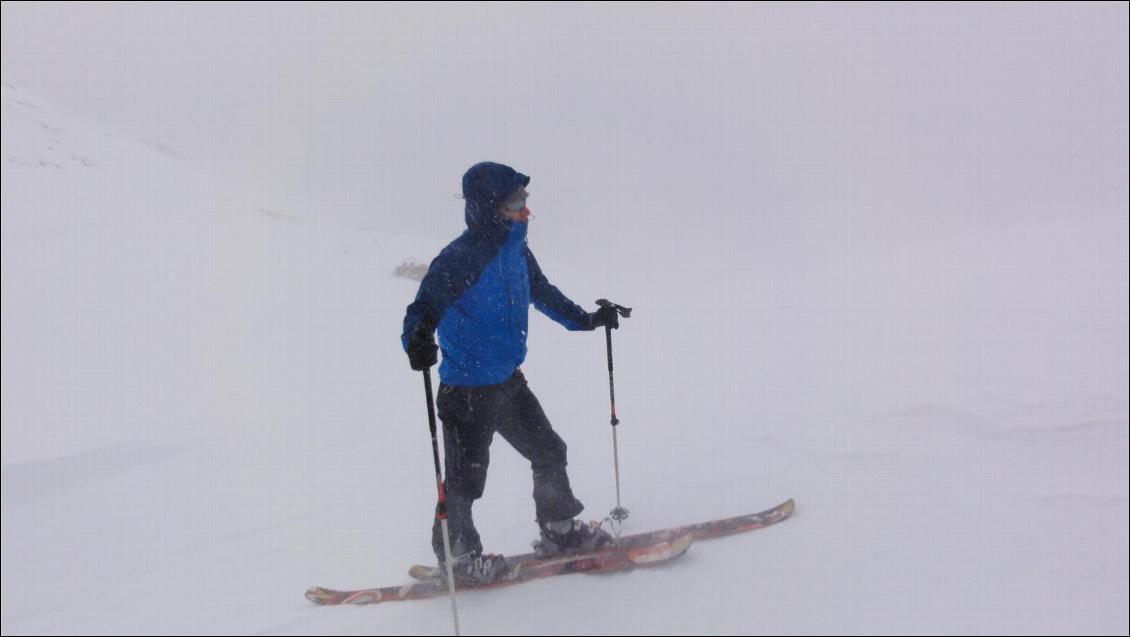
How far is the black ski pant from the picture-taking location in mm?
3750

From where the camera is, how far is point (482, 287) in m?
3.62

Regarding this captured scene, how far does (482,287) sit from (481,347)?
32 cm

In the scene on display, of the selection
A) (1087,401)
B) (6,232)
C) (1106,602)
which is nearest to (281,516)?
(1106,602)

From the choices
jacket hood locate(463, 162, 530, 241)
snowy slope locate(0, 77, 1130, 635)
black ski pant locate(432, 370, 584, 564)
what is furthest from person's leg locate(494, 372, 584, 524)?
jacket hood locate(463, 162, 530, 241)

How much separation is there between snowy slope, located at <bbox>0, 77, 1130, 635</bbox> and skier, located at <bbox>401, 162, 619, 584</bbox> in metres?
0.47

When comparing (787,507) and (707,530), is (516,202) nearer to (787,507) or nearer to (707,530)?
(707,530)

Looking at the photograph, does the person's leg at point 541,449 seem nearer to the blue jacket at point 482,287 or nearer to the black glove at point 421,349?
the blue jacket at point 482,287

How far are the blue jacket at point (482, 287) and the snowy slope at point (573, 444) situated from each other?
121 cm

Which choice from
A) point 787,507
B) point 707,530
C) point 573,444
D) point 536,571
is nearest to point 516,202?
point 536,571

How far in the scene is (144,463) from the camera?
5.95 m

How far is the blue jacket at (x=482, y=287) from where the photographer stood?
3537mm

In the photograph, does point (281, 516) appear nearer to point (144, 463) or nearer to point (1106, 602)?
point (144, 463)

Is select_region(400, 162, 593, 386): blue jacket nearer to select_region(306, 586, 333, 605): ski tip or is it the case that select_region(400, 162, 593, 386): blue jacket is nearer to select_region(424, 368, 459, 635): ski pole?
select_region(424, 368, 459, 635): ski pole

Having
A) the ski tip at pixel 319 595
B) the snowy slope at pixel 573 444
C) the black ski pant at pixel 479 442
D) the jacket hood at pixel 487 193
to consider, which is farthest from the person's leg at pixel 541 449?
the ski tip at pixel 319 595
